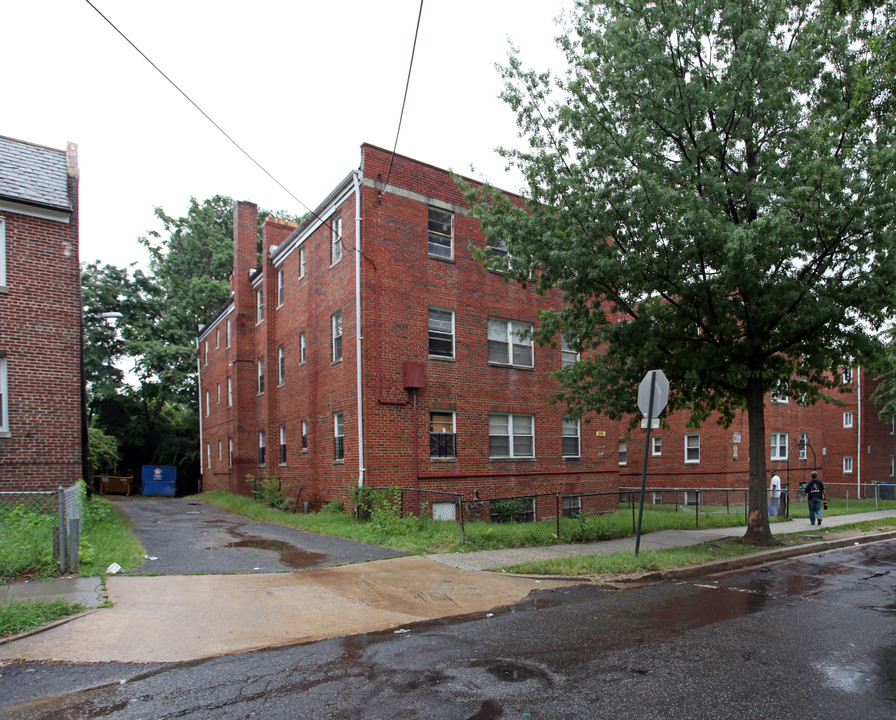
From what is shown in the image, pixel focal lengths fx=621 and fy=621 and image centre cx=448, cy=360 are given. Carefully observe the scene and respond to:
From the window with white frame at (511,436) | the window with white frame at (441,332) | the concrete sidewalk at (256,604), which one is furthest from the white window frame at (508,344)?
the concrete sidewalk at (256,604)

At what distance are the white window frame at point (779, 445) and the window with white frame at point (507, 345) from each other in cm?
1958

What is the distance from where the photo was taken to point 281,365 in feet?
77.9

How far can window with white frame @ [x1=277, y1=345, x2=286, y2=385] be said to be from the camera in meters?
23.3

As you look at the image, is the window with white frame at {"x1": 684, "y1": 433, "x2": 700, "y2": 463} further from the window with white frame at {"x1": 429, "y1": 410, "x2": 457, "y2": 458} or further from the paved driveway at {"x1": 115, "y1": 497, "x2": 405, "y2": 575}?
the paved driveway at {"x1": 115, "y1": 497, "x2": 405, "y2": 575}

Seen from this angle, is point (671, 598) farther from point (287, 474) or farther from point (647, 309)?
point (287, 474)

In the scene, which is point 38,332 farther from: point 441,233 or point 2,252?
point 441,233

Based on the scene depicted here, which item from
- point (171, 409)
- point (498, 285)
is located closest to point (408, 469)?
point (498, 285)

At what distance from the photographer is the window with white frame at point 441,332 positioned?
58.7ft

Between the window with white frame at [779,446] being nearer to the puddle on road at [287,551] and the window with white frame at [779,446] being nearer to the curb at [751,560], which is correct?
the curb at [751,560]

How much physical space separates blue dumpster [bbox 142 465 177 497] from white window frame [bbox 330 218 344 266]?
→ 74.7 ft

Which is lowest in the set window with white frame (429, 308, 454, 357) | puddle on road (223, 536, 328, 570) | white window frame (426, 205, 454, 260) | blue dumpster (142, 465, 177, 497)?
blue dumpster (142, 465, 177, 497)

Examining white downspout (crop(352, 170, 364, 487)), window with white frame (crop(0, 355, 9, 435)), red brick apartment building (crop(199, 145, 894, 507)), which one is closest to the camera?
window with white frame (crop(0, 355, 9, 435))

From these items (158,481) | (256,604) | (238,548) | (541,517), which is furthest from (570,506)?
(158,481)

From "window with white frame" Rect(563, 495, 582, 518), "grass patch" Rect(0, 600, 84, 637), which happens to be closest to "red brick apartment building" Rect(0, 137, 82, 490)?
"grass patch" Rect(0, 600, 84, 637)
